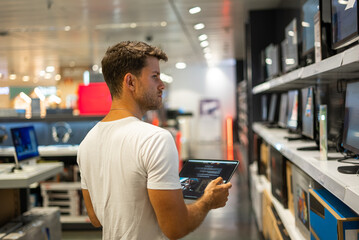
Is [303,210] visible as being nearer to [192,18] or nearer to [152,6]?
[152,6]

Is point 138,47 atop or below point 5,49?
below

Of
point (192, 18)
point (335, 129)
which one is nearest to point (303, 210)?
point (335, 129)

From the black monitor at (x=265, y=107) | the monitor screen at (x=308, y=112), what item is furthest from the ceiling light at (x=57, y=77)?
the monitor screen at (x=308, y=112)

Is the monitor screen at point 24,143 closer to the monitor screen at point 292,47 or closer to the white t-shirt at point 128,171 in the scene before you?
the white t-shirt at point 128,171

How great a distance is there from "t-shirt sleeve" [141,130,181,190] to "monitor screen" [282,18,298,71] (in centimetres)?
268

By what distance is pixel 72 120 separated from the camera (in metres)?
5.10

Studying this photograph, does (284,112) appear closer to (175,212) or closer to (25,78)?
(175,212)

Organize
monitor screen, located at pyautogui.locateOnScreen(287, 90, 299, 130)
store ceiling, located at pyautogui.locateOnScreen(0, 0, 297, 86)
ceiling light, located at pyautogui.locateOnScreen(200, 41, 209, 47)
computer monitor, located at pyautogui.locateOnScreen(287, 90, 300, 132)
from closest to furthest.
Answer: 1. computer monitor, located at pyautogui.locateOnScreen(287, 90, 300, 132)
2. monitor screen, located at pyautogui.locateOnScreen(287, 90, 299, 130)
3. store ceiling, located at pyautogui.locateOnScreen(0, 0, 297, 86)
4. ceiling light, located at pyautogui.locateOnScreen(200, 41, 209, 47)

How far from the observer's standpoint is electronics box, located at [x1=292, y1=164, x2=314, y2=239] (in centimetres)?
231

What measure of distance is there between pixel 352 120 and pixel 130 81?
1.23 m

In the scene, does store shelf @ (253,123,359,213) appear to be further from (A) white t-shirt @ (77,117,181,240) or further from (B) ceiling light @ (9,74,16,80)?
(B) ceiling light @ (9,74,16,80)

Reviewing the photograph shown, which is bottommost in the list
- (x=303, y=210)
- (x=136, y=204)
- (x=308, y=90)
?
(x=303, y=210)

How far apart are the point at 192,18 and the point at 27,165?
15.2ft

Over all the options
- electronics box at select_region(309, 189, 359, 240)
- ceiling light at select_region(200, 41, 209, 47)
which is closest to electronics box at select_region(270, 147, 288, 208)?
electronics box at select_region(309, 189, 359, 240)
